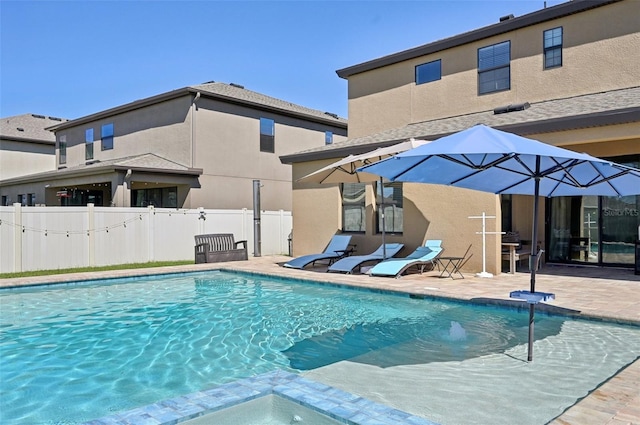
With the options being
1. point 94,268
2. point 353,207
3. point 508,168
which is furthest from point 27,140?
point 508,168

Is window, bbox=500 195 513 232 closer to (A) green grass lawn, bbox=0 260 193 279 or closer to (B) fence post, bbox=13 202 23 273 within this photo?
(A) green grass lawn, bbox=0 260 193 279

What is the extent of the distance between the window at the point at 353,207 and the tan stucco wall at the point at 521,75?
3.12 m

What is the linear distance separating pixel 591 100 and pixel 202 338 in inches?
425

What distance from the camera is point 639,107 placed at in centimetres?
935

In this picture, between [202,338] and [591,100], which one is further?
[591,100]

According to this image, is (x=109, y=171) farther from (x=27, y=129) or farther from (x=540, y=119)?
(x=27, y=129)

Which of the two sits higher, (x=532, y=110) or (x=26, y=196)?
(x=532, y=110)

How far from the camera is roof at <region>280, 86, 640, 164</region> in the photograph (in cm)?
989

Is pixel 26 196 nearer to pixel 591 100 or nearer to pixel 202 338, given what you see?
pixel 202 338

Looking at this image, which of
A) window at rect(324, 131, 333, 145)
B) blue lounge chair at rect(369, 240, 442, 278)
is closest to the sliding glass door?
blue lounge chair at rect(369, 240, 442, 278)

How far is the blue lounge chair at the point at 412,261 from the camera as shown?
11594 mm

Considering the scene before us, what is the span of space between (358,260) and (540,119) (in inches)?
226

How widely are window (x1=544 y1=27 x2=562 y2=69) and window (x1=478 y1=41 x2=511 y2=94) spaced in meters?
1.03

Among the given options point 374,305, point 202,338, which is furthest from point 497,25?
point 202,338
